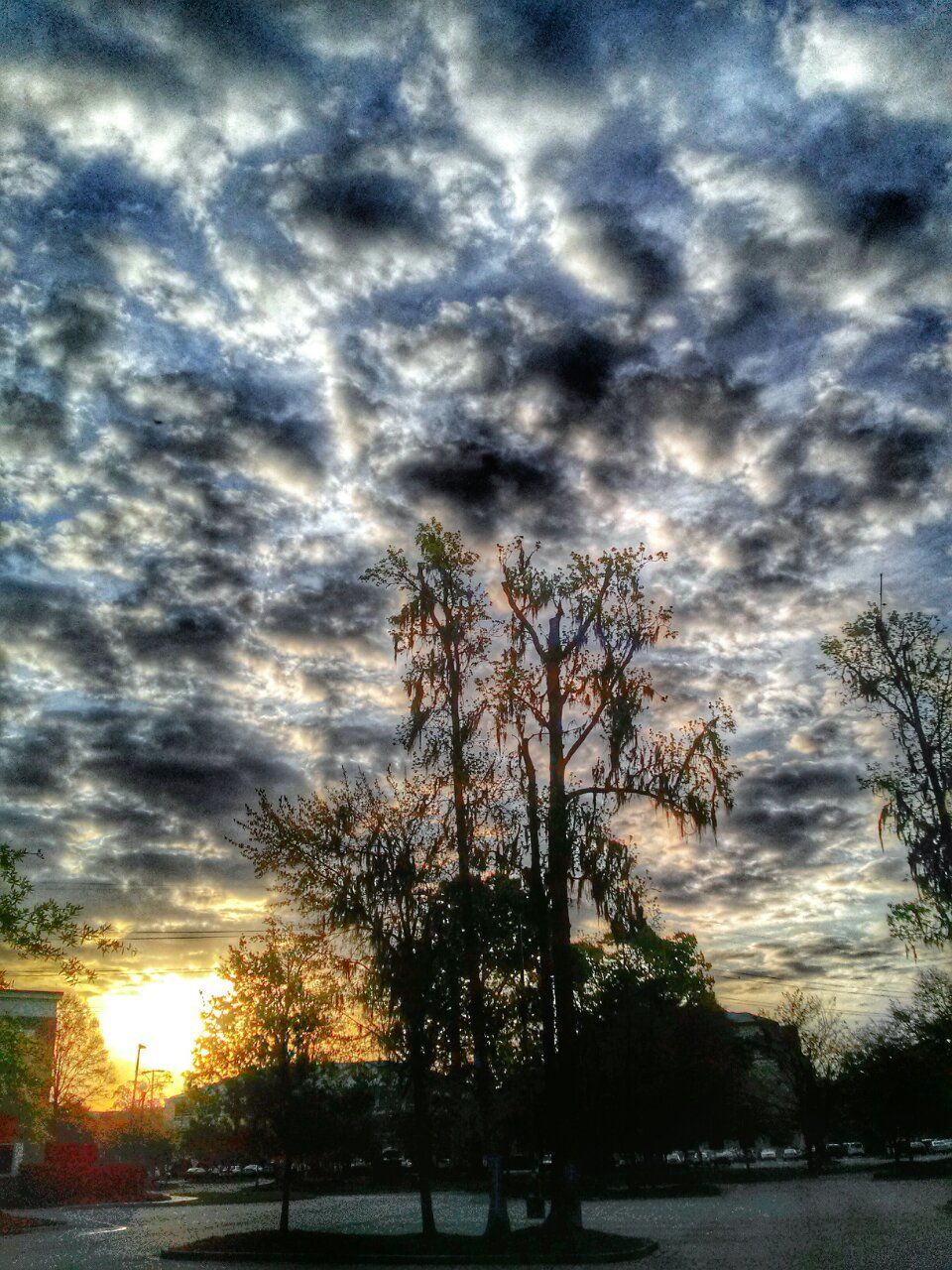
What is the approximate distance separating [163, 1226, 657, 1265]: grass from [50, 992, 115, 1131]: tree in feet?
201

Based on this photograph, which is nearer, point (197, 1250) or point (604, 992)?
point (197, 1250)

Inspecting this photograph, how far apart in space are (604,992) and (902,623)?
40255 millimetres

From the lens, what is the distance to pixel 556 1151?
875 inches

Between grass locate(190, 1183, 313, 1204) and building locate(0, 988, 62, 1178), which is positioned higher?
building locate(0, 988, 62, 1178)

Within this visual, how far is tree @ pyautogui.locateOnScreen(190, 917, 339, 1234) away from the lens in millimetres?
28516

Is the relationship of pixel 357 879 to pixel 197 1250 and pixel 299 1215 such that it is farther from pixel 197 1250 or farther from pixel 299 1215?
pixel 299 1215

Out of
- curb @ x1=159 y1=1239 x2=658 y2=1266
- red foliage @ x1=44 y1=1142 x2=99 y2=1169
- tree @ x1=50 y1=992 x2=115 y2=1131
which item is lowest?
curb @ x1=159 y1=1239 x2=658 y2=1266

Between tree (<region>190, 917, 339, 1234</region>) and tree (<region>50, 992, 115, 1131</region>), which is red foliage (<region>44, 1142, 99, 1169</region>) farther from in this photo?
tree (<region>190, 917, 339, 1234</region>)

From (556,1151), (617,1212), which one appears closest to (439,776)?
(556,1151)

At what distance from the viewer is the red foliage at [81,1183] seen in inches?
2212

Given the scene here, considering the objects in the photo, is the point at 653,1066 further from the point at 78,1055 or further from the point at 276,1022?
the point at 78,1055

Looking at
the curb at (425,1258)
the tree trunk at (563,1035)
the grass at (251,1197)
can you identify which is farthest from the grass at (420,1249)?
the grass at (251,1197)

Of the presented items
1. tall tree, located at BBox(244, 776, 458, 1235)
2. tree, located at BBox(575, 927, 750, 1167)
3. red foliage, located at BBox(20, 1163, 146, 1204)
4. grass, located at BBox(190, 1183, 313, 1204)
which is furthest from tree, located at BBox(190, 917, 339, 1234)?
red foliage, located at BBox(20, 1163, 146, 1204)

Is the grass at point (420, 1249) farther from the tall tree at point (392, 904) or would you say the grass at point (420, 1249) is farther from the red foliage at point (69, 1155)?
the red foliage at point (69, 1155)
